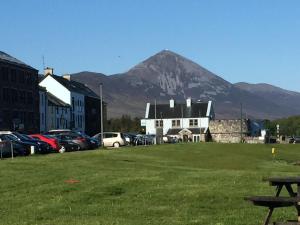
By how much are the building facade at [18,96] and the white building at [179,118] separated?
53.7 metres

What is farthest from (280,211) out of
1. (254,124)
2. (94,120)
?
(254,124)

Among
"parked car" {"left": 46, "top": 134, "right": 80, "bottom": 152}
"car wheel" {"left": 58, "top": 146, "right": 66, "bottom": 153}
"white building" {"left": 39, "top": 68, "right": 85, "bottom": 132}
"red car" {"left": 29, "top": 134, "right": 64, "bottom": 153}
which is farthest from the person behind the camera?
"white building" {"left": 39, "top": 68, "right": 85, "bottom": 132}

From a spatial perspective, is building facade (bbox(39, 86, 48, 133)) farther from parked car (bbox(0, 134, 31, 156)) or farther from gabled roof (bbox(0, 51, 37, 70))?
parked car (bbox(0, 134, 31, 156))

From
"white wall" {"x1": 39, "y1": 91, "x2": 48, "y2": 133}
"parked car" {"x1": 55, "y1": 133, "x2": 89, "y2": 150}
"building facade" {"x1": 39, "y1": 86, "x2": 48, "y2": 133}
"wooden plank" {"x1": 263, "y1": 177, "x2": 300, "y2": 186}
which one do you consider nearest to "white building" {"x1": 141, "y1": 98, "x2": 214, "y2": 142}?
"building facade" {"x1": 39, "y1": 86, "x2": 48, "y2": 133}

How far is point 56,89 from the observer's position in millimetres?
132750

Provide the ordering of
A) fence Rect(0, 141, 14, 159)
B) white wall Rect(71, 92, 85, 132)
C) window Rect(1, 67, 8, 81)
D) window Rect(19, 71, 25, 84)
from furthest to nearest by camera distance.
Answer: white wall Rect(71, 92, 85, 132)
window Rect(19, 71, 25, 84)
window Rect(1, 67, 8, 81)
fence Rect(0, 141, 14, 159)

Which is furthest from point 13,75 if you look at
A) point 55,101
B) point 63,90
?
point 63,90

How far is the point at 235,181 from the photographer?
69.5ft

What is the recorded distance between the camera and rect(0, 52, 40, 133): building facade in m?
102

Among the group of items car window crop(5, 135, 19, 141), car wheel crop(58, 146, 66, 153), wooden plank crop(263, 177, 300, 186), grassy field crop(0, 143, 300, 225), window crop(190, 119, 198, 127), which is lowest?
grassy field crop(0, 143, 300, 225)

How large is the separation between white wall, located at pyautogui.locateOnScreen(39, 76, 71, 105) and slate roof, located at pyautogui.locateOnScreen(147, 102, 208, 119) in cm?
4297

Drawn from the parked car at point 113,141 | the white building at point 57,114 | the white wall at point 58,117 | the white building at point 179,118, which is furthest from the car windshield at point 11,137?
the white building at point 179,118

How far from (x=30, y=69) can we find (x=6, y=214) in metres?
99.1

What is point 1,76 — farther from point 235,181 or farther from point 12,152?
point 235,181
